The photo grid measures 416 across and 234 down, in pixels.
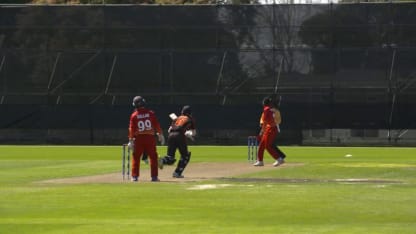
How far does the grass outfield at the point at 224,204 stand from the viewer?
586 inches

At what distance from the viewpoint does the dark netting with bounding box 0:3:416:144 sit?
5353 cm

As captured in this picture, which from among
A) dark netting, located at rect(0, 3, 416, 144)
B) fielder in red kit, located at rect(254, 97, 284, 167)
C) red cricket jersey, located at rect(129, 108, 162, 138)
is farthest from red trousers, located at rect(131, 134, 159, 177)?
dark netting, located at rect(0, 3, 416, 144)

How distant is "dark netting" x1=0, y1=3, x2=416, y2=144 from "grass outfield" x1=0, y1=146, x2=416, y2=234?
25.9 metres

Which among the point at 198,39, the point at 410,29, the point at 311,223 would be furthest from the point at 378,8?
the point at 311,223

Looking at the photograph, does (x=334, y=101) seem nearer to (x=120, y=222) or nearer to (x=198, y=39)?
(x=198, y=39)

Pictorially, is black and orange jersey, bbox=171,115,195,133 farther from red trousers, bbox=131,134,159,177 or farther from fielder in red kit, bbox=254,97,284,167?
fielder in red kit, bbox=254,97,284,167

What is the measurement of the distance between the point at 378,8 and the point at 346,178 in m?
32.2

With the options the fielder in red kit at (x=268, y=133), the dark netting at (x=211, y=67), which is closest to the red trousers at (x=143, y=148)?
the fielder in red kit at (x=268, y=133)

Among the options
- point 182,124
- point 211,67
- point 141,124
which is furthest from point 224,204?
point 211,67

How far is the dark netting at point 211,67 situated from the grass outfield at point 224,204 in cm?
2595

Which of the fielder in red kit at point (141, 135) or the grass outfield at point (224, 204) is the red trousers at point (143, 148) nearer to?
the fielder in red kit at point (141, 135)

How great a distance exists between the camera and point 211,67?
5641 cm

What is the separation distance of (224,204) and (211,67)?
38648mm

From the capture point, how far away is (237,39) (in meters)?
56.8
